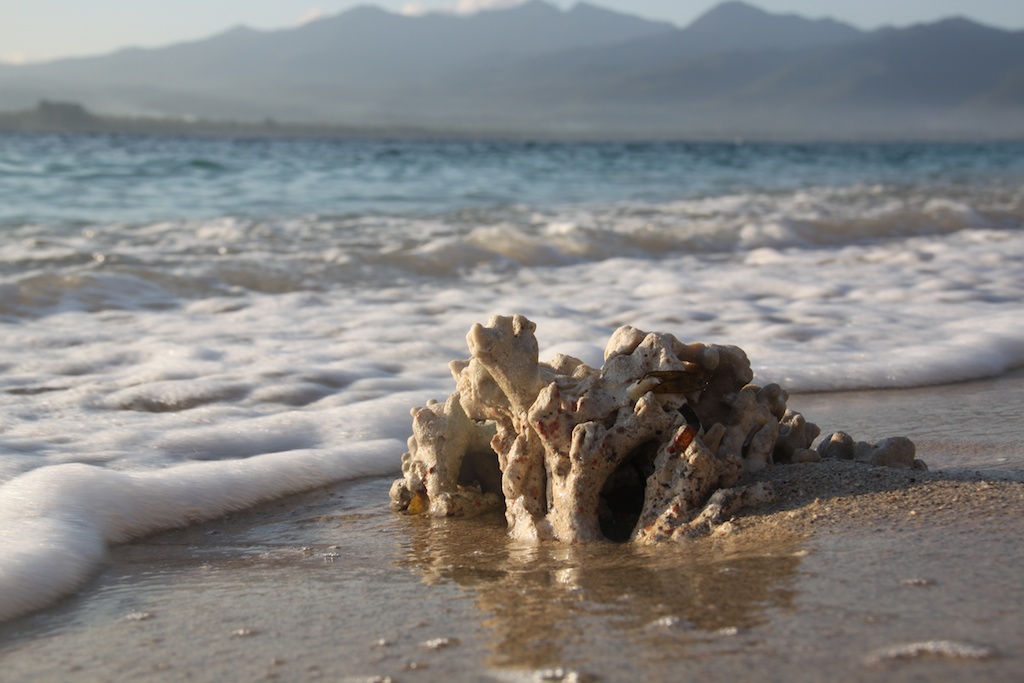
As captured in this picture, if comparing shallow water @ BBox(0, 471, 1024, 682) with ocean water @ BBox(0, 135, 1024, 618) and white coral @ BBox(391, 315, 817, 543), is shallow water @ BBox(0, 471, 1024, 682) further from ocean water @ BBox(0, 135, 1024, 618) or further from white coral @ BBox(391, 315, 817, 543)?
ocean water @ BBox(0, 135, 1024, 618)

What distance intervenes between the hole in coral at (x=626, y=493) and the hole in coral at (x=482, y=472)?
36 cm

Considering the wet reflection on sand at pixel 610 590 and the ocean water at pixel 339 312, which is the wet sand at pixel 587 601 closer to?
the wet reflection on sand at pixel 610 590

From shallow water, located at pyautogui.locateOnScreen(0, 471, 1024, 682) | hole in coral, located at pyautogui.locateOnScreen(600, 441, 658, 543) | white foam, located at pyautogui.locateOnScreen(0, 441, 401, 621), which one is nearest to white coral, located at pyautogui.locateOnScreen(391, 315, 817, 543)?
hole in coral, located at pyautogui.locateOnScreen(600, 441, 658, 543)

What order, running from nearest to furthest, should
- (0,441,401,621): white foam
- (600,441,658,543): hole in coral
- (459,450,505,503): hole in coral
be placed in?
(0,441,401,621): white foam, (600,441,658,543): hole in coral, (459,450,505,503): hole in coral

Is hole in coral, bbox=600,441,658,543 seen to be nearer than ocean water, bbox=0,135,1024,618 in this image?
Yes

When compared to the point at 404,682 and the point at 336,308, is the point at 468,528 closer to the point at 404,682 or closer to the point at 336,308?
the point at 404,682

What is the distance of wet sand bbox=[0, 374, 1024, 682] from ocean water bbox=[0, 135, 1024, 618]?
0.35 m

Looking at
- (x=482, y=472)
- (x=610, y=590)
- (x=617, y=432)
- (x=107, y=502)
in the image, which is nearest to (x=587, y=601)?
(x=610, y=590)

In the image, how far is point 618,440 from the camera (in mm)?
2293

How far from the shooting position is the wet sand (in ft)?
5.40

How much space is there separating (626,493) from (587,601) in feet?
1.93

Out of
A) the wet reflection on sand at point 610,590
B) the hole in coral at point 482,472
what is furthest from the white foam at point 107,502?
the wet reflection on sand at point 610,590

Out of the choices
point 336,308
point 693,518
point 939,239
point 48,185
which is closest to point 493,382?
point 693,518

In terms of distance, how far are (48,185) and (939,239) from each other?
1108cm
